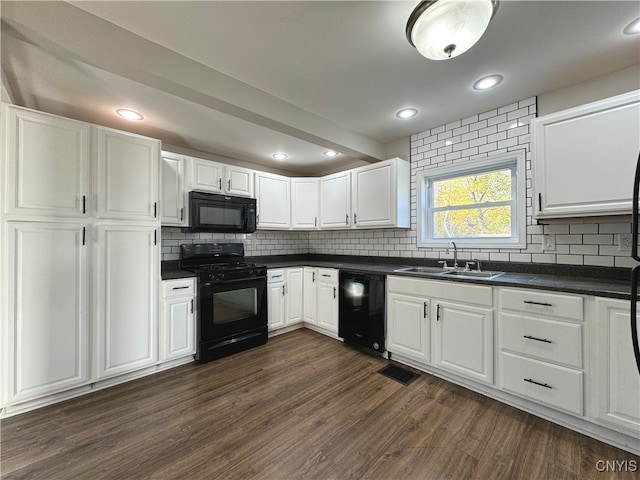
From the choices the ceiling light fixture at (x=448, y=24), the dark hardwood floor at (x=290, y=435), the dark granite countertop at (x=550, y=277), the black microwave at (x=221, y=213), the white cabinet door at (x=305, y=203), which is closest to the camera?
the ceiling light fixture at (x=448, y=24)

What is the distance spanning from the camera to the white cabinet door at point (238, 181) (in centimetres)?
330

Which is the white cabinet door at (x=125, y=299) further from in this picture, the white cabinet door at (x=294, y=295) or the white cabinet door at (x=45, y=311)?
the white cabinet door at (x=294, y=295)

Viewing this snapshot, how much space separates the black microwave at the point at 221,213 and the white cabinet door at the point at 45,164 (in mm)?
991

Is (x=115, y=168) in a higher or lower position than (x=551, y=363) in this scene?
higher

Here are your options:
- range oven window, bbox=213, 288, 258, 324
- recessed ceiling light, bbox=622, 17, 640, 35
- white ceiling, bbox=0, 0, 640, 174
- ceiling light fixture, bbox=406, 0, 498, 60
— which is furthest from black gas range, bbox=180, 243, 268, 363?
recessed ceiling light, bbox=622, 17, 640, 35

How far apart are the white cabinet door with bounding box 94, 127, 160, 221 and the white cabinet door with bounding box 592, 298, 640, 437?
345cm

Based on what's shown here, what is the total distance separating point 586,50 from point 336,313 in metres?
3.06

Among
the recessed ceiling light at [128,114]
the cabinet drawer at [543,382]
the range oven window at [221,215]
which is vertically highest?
the recessed ceiling light at [128,114]

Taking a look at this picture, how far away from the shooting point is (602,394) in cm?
160

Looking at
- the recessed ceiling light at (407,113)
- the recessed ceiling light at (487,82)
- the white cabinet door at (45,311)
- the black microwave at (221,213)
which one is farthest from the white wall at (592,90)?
the white cabinet door at (45,311)

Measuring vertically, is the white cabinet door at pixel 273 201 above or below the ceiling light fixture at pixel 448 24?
below

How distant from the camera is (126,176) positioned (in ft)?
7.47

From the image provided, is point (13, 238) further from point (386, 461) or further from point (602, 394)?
point (602, 394)

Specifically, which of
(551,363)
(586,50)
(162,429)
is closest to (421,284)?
(551,363)
